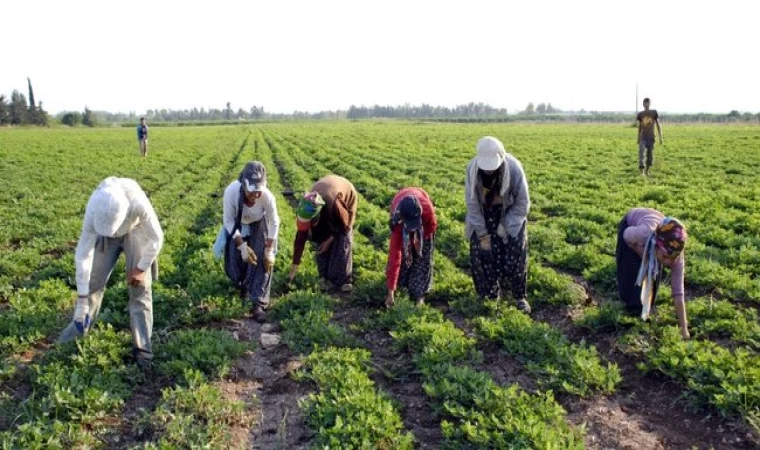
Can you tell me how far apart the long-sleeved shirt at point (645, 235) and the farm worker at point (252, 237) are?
3.88 metres

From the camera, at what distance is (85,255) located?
17.2 ft

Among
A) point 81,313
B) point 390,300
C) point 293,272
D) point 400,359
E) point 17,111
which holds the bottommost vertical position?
point 400,359

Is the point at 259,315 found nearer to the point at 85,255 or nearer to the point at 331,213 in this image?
the point at 331,213

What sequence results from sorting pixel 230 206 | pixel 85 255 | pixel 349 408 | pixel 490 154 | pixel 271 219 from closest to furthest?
pixel 349 408, pixel 85 255, pixel 490 154, pixel 230 206, pixel 271 219

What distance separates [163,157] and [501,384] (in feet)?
86.1

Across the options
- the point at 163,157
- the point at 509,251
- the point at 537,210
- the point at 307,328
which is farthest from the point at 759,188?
the point at 163,157

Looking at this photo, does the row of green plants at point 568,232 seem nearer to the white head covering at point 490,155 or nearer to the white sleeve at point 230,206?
the white head covering at point 490,155

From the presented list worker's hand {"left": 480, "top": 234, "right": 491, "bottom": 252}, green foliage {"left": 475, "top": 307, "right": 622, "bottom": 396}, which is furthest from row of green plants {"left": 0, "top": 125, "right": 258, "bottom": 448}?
worker's hand {"left": 480, "top": 234, "right": 491, "bottom": 252}

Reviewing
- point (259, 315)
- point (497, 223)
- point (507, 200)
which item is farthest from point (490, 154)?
point (259, 315)

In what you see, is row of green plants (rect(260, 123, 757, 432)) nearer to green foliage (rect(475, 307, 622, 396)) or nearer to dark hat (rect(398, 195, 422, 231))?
green foliage (rect(475, 307, 622, 396))

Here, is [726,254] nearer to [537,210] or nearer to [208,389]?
[537,210]

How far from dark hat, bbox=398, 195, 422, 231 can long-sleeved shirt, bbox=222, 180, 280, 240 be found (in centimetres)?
145

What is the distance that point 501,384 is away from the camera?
535cm

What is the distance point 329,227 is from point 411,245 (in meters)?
1.20
